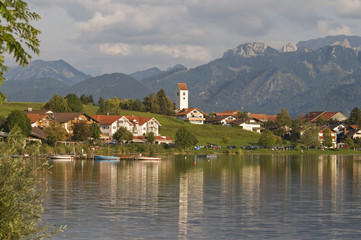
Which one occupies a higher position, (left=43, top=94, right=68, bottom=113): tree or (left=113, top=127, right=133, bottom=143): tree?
(left=43, top=94, right=68, bottom=113): tree

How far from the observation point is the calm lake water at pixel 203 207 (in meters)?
36.4

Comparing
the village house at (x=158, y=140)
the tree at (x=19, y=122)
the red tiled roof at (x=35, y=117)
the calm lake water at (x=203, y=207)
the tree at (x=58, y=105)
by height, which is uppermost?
the tree at (x=58, y=105)

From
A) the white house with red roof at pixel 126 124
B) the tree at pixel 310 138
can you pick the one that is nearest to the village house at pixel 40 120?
the white house with red roof at pixel 126 124

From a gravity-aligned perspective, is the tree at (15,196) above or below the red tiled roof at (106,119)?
below

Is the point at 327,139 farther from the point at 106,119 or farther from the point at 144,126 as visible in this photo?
the point at 106,119

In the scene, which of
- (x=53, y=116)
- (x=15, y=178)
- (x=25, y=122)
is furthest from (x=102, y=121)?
(x=15, y=178)

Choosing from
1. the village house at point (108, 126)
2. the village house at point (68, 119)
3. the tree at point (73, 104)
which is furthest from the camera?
the tree at point (73, 104)

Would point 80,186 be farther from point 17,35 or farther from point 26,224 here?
point 17,35

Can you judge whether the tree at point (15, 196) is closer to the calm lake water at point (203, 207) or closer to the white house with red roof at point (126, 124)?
the calm lake water at point (203, 207)

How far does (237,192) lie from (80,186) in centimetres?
1830

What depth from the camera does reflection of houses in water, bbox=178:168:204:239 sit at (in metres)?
38.0

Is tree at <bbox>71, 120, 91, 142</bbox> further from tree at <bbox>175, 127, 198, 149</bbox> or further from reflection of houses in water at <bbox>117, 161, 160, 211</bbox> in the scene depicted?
reflection of houses in water at <bbox>117, 161, 160, 211</bbox>

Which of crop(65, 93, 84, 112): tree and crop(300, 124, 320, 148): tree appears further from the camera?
crop(65, 93, 84, 112): tree

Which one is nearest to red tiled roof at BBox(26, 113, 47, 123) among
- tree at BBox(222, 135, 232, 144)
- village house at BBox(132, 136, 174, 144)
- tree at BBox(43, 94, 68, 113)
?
tree at BBox(43, 94, 68, 113)
